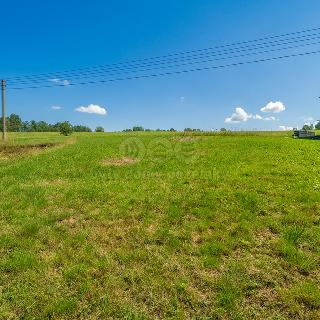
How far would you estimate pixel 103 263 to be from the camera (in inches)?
377

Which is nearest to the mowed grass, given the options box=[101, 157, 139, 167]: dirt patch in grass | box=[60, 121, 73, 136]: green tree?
box=[101, 157, 139, 167]: dirt patch in grass

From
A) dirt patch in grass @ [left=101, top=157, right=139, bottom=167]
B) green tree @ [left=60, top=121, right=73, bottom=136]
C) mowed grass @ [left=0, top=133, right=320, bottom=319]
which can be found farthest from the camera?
green tree @ [left=60, top=121, right=73, bottom=136]

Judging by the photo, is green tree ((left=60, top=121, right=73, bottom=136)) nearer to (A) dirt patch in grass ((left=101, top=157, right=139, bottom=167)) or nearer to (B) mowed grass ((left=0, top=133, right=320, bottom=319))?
(A) dirt patch in grass ((left=101, top=157, right=139, bottom=167))

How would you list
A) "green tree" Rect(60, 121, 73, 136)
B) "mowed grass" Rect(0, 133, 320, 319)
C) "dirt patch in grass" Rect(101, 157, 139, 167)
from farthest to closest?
"green tree" Rect(60, 121, 73, 136), "dirt patch in grass" Rect(101, 157, 139, 167), "mowed grass" Rect(0, 133, 320, 319)

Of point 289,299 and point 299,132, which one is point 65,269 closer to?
point 289,299

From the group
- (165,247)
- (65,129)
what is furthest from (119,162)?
(65,129)

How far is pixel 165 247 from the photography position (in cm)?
1043

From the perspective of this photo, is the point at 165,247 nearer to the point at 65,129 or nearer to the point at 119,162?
the point at 119,162

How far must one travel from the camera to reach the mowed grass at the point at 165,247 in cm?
790

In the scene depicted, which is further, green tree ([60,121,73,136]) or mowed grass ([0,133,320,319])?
green tree ([60,121,73,136])

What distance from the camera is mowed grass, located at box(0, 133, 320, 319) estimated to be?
790cm

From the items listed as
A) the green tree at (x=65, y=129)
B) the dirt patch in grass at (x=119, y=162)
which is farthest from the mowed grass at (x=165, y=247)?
the green tree at (x=65, y=129)

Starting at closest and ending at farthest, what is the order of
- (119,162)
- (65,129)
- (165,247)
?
1. (165,247)
2. (119,162)
3. (65,129)

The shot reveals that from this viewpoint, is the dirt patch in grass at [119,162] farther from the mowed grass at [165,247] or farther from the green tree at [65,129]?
the green tree at [65,129]
